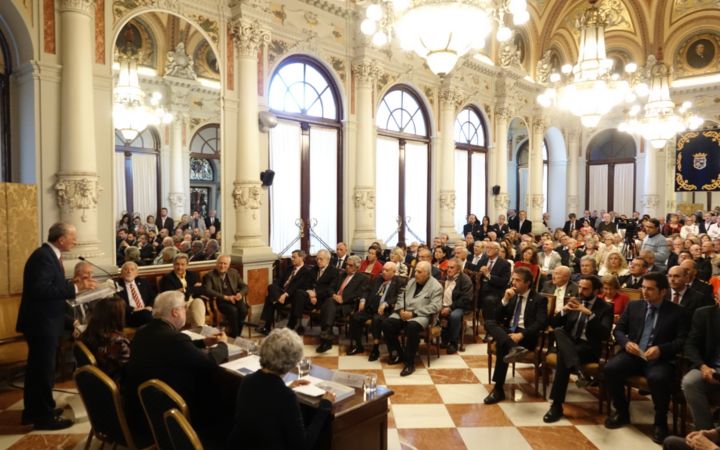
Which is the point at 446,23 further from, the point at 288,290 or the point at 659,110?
the point at 659,110

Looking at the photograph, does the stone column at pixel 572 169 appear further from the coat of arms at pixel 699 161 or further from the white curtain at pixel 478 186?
the white curtain at pixel 478 186

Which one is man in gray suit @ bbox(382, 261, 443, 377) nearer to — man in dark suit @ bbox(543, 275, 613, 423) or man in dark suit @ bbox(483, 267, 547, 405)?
man in dark suit @ bbox(483, 267, 547, 405)

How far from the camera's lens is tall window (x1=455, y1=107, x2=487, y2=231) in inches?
476

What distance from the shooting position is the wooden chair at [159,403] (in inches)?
95.5

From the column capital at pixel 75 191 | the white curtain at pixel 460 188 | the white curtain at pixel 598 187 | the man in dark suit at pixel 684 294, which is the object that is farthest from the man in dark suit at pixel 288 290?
the white curtain at pixel 598 187

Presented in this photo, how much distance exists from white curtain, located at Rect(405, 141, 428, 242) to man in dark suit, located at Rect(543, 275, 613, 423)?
6.38m

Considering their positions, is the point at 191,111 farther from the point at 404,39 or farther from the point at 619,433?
the point at 619,433

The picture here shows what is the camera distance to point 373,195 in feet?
30.7

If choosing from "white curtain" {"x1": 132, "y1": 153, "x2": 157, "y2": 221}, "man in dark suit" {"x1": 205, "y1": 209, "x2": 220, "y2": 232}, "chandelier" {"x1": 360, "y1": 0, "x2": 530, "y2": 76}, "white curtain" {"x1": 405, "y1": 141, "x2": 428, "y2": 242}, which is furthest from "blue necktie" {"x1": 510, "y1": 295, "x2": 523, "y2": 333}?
"white curtain" {"x1": 405, "y1": 141, "x2": 428, "y2": 242}

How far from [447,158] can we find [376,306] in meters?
5.96

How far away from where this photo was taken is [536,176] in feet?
47.6

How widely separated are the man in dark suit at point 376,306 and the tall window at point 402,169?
160 inches

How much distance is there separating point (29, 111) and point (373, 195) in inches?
212

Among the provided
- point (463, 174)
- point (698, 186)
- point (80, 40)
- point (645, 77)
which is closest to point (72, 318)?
point (80, 40)
